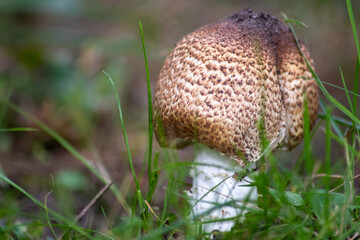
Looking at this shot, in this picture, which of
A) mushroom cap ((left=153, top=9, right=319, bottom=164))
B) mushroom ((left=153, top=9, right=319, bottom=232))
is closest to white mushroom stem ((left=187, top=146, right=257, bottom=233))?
mushroom ((left=153, top=9, right=319, bottom=232))

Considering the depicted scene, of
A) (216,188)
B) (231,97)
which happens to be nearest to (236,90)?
(231,97)

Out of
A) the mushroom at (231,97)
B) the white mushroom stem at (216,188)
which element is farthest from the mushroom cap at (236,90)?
the white mushroom stem at (216,188)

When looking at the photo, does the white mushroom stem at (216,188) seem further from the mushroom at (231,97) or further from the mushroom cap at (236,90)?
the mushroom cap at (236,90)

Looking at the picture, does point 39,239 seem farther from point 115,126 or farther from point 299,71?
point 115,126

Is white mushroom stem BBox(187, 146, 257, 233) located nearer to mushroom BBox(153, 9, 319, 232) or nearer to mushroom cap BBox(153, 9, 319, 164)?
mushroom BBox(153, 9, 319, 232)

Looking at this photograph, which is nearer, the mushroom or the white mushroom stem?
the mushroom

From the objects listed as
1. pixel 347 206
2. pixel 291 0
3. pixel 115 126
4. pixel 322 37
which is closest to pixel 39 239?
pixel 347 206

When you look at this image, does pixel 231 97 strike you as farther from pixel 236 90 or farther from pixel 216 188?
pixel 216 188
